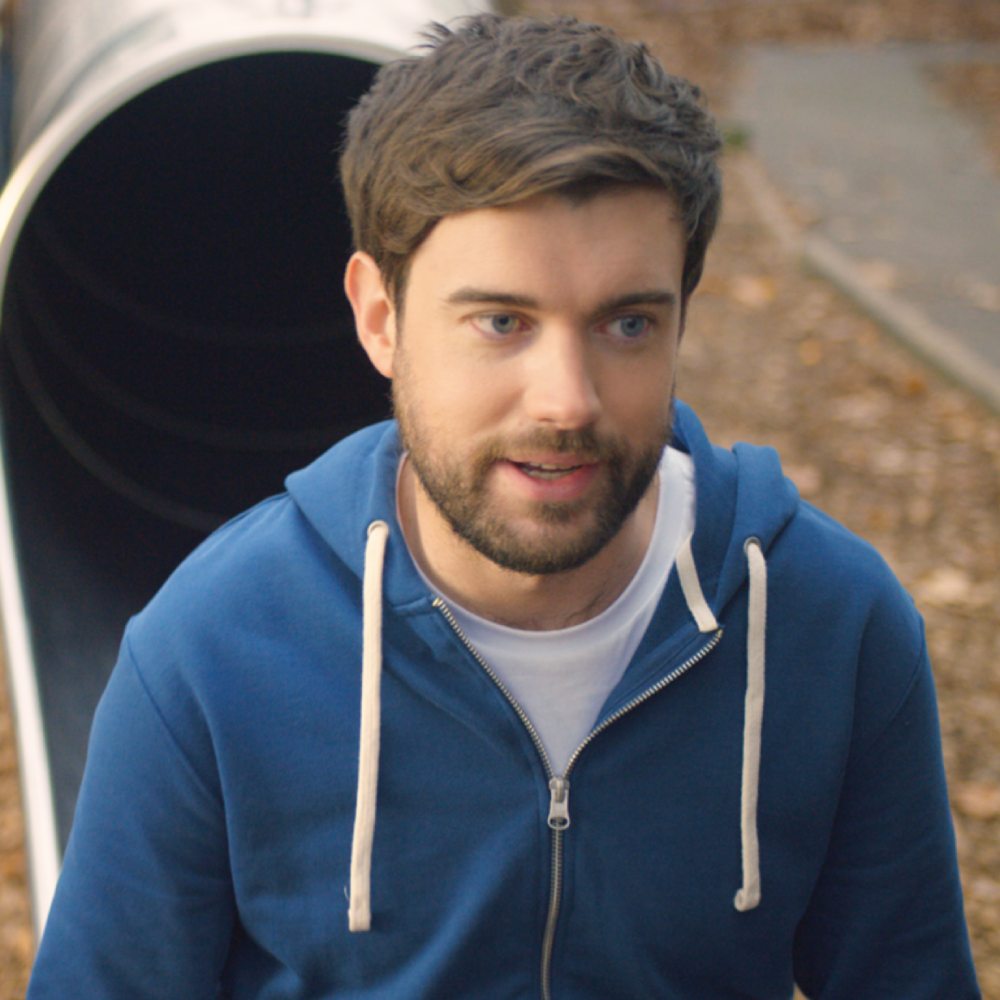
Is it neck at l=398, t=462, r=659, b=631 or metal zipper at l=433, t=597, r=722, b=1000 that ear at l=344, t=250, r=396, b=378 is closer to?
neck at l=398, t=462, r=659, b=631

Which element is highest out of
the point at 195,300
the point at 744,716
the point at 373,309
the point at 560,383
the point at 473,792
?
the point at 195,300

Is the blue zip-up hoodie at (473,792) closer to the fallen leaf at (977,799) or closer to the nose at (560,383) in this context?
the nose at (560,383)

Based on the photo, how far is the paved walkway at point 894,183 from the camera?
6098 mm

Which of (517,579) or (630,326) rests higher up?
(630,326)

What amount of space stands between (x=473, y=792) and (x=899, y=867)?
58 centimetres

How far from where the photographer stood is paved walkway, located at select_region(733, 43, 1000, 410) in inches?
240

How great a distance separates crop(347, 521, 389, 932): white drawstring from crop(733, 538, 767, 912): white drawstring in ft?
1.56

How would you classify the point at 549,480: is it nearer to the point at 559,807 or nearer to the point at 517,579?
the point at 517,579

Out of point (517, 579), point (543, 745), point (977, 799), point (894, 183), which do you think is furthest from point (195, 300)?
point (894, 183)

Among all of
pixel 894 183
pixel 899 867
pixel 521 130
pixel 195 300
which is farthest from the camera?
pixel 894 183

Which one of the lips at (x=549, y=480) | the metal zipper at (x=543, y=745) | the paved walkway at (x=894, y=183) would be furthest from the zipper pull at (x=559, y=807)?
the paved walkway at (x=894, y=183)

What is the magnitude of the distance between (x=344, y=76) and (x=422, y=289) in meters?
2.35

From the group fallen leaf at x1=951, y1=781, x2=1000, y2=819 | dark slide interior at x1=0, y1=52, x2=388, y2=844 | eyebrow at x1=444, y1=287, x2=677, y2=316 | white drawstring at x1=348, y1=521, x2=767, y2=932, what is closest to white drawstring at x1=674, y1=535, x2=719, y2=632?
white drawstring at x1=348, y1=521, x2=767, y2=932

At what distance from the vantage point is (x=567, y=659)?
1.86m
